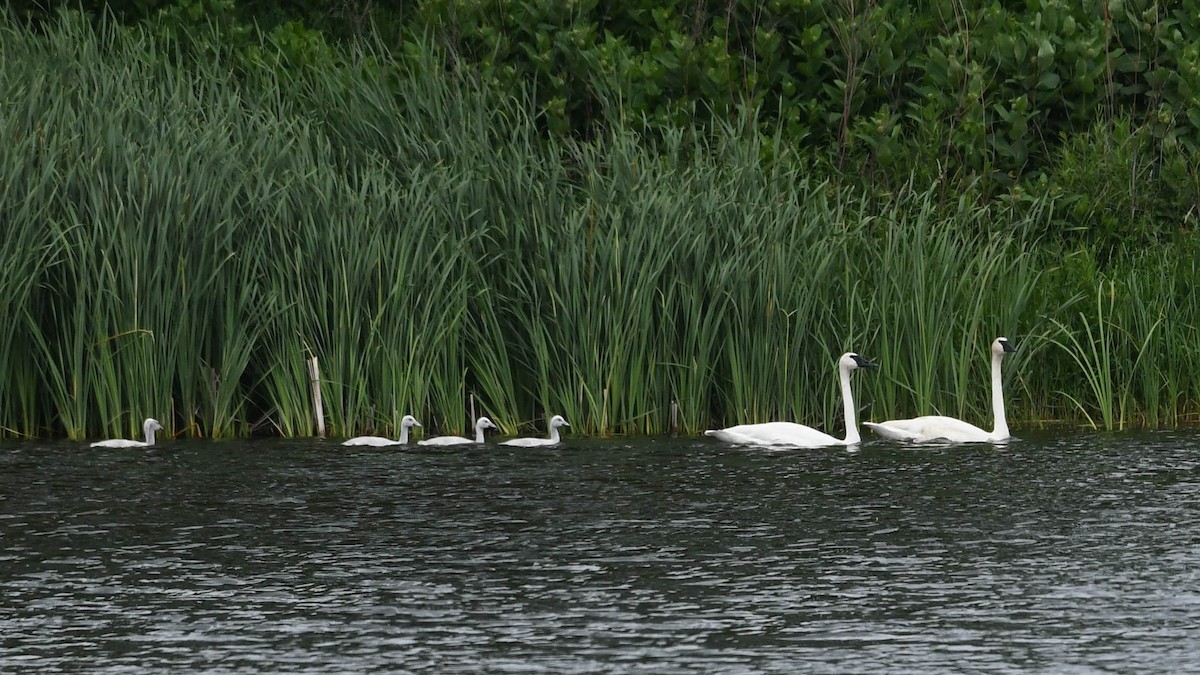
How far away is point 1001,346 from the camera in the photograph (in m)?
18.0

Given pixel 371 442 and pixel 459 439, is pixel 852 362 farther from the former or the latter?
pixel 371 442

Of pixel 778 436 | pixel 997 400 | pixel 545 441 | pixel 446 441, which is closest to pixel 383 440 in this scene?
pixel 446 441

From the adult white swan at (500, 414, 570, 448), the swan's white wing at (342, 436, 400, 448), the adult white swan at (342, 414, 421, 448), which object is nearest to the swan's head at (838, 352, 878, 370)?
the adult white swan at (500, 414, 570, 448)

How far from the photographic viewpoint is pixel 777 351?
18.3 meters

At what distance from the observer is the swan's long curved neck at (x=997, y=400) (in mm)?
17688

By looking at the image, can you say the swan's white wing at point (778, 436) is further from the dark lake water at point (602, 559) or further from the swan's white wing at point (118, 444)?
the swan's white wing at point (118, 444)

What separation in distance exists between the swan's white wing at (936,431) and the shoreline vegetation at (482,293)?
1.25 metres

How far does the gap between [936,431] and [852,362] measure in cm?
92

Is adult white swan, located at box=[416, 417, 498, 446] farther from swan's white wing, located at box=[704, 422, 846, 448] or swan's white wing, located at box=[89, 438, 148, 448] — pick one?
swan's white wing, located at box=[89, 438, 148, 448]

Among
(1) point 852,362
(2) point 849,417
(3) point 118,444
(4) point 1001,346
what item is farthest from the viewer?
(4) point 1001,346

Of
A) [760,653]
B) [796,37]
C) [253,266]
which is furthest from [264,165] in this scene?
[760,653]

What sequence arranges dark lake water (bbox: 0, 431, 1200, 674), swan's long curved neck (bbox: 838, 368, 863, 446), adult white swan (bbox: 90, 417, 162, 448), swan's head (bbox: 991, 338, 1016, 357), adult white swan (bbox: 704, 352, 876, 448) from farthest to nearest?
swan's head (bbox: 991, 338, 1016, 357), swan's long curved neck (bbox: 838, 368, 863, 446), adult white swan (bbox: 704, 352, 876, 448), adult white swan (bbox: 90, 417, 162, 448), dark lake water (bbox: 0, 431, 1200, 674)

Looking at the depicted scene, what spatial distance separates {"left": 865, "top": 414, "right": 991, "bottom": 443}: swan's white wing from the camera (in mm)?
17203

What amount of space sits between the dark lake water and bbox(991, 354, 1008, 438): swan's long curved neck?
2.44 ft
